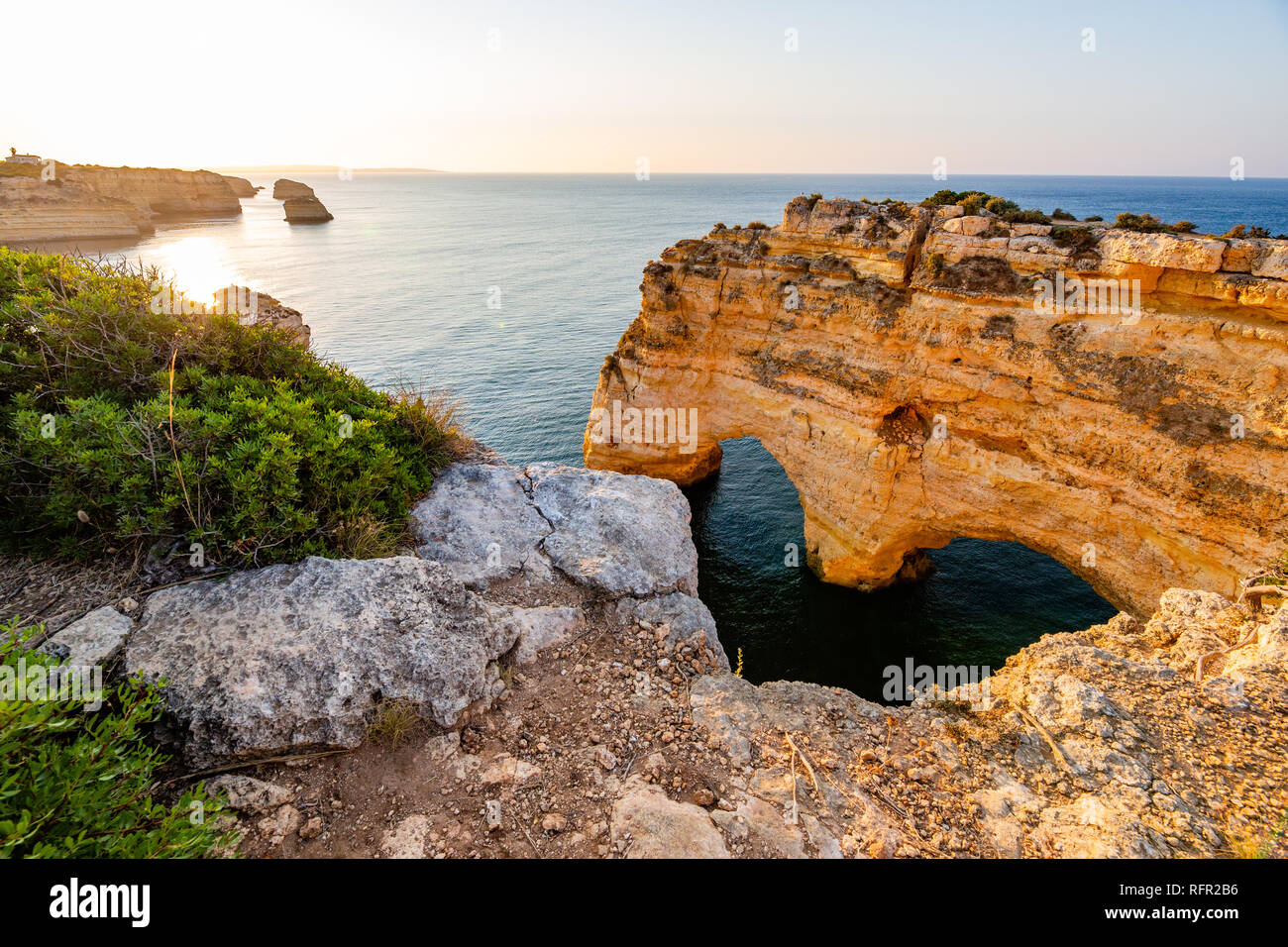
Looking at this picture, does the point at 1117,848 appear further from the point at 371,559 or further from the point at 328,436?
the point at 328,436

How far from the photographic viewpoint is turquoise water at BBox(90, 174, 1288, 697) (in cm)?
1680

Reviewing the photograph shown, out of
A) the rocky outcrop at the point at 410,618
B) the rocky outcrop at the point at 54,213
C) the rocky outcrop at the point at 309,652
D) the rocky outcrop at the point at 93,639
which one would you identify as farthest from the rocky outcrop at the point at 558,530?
the rocky outcrop at the point at 54,213

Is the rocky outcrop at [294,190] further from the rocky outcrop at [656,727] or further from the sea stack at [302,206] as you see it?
the rocky outcrop at [656,727]

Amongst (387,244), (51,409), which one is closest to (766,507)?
(51,409)

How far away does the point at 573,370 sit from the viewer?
32875 millimetres

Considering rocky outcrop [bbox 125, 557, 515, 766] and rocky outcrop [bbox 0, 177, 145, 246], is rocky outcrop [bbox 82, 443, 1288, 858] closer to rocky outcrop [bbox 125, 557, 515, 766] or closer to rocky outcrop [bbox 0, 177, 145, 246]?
rocky outcrop [bbox 125, 557, 515, 766]

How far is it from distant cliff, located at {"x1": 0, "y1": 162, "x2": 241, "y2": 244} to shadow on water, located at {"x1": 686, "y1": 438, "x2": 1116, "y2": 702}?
6874 centimetres

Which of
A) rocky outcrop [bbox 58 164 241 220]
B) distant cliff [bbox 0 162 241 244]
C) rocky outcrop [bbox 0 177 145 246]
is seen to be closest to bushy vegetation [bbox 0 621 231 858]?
rocky outcrop [bbox 0 177 145 246]

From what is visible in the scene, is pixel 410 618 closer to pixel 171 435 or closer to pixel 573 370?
pixel 171 435

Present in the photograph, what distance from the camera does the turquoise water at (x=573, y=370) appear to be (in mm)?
16797

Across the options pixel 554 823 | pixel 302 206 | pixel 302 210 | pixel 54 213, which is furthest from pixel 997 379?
pixel 302 206

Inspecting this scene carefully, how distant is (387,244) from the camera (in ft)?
234

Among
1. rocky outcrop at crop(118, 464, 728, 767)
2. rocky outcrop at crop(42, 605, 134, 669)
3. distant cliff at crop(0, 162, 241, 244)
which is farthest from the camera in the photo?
distant cliff at crop(0, 162, 241, 244)

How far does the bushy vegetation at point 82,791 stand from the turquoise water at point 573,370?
13.5m
